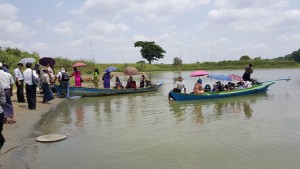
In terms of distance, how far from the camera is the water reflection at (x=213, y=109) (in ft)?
43.9

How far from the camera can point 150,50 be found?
243 feet

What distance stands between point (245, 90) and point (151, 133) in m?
11.5

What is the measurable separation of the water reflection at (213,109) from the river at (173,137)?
39mm

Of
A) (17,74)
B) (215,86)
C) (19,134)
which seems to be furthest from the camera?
(215,86)

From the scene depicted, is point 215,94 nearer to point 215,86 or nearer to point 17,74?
point 215,86

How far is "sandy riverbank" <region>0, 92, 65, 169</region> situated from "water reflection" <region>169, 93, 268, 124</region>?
18.0 ft

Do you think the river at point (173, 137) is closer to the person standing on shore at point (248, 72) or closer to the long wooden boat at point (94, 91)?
the long wooden boat at point (94, 91)

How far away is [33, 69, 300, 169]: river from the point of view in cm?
762

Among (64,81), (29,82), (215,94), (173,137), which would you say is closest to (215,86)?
(215,94)

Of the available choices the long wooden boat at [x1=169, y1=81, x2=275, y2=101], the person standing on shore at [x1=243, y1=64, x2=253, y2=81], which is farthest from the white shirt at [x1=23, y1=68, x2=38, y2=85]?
the person standing on shore at [x1=243, y1=64, x2=253, y2=81]

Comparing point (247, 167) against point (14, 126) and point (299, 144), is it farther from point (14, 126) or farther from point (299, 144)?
point (14, 126)

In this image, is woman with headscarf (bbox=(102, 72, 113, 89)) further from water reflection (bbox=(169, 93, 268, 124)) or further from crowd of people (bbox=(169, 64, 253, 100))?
water reflection (bbox=(169, 93, 268, 124))

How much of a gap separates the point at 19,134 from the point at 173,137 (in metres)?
4.64

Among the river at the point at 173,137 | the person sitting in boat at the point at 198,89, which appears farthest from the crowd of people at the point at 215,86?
the river at the point at 173,137
